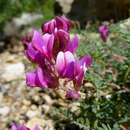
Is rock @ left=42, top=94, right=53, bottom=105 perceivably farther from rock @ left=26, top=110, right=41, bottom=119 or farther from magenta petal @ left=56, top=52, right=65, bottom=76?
magenta petal @ left=56, top=52, right=65, bottom=76

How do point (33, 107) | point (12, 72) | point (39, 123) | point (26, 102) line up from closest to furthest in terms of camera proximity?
point (39, 123) < point (33, 107) < point (26, 102) < point (12, 72)

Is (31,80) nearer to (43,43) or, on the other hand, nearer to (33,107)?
(43,43)

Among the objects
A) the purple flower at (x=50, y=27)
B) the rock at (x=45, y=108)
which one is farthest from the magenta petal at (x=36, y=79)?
the rock at (x=45, y=108)

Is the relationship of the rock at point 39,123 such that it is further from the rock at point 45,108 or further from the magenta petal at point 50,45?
the magenta petal at point 50,45

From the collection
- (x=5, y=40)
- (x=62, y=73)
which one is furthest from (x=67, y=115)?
(x=5, y=40)

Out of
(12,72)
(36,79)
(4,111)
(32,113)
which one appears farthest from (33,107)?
(36,79)

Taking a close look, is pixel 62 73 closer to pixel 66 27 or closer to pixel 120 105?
pixel 66 27
